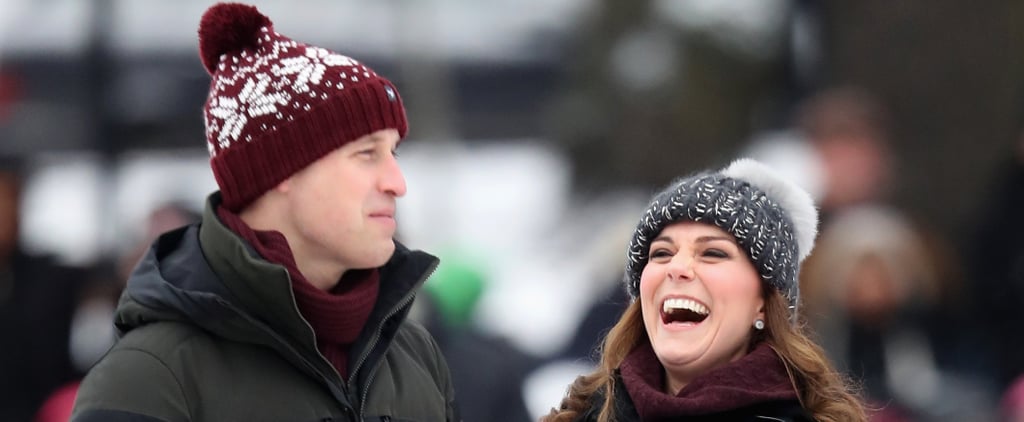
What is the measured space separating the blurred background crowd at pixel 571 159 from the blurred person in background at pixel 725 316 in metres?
2.48

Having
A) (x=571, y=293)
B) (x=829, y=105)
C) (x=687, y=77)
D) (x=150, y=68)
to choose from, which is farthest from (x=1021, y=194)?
(x=150, y=68)

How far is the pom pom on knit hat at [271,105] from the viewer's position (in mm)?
3545

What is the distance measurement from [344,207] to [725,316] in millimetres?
875

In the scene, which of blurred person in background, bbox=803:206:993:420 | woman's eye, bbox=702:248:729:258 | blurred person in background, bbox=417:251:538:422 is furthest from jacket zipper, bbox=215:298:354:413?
blurred person in background, bbox=803:206:993:420

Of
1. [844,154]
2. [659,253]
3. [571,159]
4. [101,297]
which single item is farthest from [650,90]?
[659,253]

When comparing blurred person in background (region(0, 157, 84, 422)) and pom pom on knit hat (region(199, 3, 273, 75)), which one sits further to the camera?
blurred person in background (region(0, 157, 84, 422))

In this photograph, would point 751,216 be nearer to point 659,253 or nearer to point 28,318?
point 659,253

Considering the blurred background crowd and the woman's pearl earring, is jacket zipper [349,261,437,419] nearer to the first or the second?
the woman's pearl earring

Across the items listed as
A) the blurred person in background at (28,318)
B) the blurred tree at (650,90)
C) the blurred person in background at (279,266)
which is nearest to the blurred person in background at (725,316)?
the blurred person in background at (279,266)

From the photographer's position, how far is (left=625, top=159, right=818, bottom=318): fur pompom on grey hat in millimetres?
3732

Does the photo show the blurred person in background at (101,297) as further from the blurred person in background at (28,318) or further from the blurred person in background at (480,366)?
the blurred person in background at (480,366)

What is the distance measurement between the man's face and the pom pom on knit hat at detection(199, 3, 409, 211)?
3 centimetres

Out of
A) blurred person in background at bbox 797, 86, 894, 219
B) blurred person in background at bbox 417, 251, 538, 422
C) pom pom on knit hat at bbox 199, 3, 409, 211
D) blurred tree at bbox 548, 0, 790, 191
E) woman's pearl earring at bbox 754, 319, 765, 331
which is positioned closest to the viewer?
pom pom on knit hat at bbox 199, 3, 409, 211

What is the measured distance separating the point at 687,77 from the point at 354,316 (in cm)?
748
